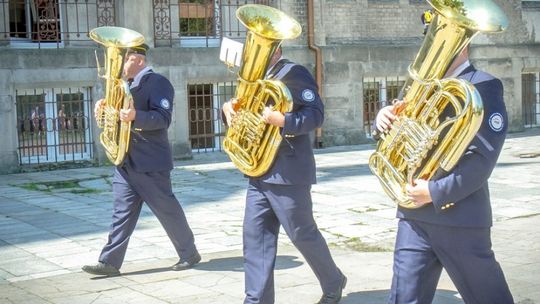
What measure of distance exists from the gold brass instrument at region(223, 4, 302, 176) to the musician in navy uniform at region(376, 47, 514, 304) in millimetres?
1411

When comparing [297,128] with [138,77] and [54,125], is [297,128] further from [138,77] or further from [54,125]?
[54,125]

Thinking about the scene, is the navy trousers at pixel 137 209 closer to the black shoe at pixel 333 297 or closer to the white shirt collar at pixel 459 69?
the black shoe at pixel 333 297

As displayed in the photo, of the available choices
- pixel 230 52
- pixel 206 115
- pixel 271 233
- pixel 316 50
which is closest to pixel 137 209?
pixel 230 52

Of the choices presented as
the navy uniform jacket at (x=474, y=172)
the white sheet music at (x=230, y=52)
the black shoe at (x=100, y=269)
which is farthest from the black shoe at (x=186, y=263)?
the navy uniform jacket at (x=474, y=172)

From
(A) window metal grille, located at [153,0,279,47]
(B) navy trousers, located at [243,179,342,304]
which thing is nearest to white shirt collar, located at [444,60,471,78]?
(B) navy trousers, located at [243,179,342,304]

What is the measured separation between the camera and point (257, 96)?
594 cm

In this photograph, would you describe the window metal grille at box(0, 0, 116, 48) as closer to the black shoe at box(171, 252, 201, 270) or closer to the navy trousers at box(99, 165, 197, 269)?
the navy trousers at box(99, 165, 197, 269)

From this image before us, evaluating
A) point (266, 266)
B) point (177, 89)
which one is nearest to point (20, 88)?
point (177, 89)

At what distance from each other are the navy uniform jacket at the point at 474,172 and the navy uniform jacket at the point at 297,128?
1565 millimetres

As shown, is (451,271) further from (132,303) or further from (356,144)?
(356,144)

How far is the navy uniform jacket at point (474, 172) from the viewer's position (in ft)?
14.1

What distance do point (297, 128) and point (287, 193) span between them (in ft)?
1.37

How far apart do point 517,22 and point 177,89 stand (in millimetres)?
8175

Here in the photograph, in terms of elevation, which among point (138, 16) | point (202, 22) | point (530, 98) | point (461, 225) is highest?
point (138, 16)
